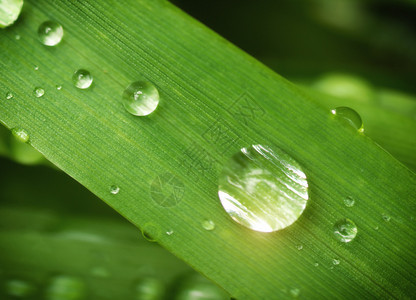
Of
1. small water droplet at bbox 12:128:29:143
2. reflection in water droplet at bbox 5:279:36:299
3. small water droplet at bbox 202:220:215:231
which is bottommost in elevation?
small water droplet at bbox 202:220:215:231

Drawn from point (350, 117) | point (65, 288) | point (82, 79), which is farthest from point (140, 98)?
point (65, 288)

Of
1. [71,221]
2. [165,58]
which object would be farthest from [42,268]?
[165,58]

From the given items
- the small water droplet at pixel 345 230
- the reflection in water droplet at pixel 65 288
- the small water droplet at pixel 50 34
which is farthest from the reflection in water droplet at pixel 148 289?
the small water droplet at pixel 50 34

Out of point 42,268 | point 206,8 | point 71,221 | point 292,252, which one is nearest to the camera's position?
point 292,252

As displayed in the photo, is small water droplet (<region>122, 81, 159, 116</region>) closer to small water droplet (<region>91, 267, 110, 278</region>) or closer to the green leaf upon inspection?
the green leaf

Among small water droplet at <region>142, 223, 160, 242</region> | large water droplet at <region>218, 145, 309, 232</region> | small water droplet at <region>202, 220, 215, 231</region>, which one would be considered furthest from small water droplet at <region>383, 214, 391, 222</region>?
small water droplet at <region>142, 223, 160, 242</region>

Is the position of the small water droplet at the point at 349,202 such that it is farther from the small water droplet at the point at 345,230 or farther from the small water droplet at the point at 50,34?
the small water droplet at the point at 50,34

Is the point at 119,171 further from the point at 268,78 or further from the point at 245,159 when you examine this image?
the point at 268,78
